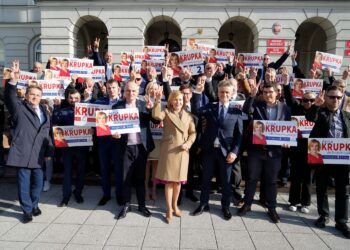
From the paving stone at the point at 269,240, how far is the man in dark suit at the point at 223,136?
0.68 meters

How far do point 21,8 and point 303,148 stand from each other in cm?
2169

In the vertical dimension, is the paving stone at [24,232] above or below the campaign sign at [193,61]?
below

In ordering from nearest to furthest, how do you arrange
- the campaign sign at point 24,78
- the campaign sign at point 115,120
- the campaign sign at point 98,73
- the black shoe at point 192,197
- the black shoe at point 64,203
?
the campaign sign at point 115,120
the black shoe at point 64,203
the black shoe at point 192,197
the campaign sign at point 24,78
the campaign sign at point 98,73

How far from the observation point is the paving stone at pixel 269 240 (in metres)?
4.28

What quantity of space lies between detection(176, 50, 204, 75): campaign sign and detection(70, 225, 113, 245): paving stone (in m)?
4.35

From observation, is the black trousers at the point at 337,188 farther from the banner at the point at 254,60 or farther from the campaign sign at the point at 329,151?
the banner at the point at 254,60

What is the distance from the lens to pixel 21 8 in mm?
21156

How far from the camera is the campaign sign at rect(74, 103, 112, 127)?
551cm

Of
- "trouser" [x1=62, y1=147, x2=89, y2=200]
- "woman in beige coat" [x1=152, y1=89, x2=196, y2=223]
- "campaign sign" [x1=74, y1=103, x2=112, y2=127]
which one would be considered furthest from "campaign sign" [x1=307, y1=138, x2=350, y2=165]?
"trouser" [x1=62, y1=147, x2=89, y2=200]

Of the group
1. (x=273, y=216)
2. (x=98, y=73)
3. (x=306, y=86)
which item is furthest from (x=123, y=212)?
(x=306, y=86)

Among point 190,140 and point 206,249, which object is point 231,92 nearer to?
point 190,140

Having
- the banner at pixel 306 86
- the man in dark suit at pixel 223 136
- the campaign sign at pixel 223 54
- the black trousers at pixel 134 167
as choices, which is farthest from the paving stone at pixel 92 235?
the campaign sign at pixel 223 54

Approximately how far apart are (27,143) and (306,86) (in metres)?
5.92

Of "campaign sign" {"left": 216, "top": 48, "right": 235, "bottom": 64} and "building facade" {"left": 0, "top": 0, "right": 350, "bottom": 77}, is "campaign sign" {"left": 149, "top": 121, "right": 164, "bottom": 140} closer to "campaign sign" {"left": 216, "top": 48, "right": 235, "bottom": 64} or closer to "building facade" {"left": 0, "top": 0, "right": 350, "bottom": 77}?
"campaign sign" {"left": 216, "top": 48, "right": 235, "bottom": 64}
